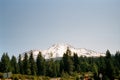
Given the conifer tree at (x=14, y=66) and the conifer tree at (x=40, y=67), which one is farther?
the conifer tree at (x=14, y=66)

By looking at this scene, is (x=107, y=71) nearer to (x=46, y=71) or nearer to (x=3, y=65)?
(x=46, y=71)

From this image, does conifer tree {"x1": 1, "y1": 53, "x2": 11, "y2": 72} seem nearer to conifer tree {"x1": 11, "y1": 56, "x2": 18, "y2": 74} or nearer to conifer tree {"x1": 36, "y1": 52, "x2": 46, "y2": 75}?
conifer tree {"x1": 11, "y1": 56, "x2": 18, "y2": 74}

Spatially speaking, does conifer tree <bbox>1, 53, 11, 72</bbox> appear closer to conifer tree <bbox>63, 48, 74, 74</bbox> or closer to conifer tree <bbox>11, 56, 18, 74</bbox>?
conifer tree <bbox>11, 56, 18, 74</bbox>

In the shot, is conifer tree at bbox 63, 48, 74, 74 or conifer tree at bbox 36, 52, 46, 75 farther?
conifer tree at bbox 63, 48, 74, 74

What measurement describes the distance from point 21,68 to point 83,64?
122 feet

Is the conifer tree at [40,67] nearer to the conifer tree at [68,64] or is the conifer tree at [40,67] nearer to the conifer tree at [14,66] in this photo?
the conifer tree at [14,66]

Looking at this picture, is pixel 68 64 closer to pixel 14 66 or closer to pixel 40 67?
pixel 40 67

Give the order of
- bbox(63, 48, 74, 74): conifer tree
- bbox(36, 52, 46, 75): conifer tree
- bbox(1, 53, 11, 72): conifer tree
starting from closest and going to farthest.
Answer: bbox(1, 53, 11, 72): conifer tree
bbox(36, 52, 46, 75): conifer tree
bbox(63, 48, 74, 74): conifer tree

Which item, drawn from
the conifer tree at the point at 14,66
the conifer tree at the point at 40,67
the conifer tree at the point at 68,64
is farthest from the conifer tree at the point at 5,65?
the conifer tree at the point at 68,64

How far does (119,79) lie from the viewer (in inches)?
2623

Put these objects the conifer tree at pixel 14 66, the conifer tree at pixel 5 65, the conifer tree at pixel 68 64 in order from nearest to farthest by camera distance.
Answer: the conifer tree at pixel 5 65 < the conifer tree at pixel 14 66 < the conifer tree at pixel 68 64

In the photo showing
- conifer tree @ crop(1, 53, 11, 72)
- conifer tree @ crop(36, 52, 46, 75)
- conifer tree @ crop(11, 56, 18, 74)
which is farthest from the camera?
conifer tree @ crop(11, 56, 18, 74)

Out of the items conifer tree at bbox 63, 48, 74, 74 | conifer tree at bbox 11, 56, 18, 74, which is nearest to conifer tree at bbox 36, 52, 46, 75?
conifer tree at bbox 11, 56, 18, 74

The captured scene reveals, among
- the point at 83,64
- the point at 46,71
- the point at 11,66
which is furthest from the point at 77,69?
the point at 11,66
